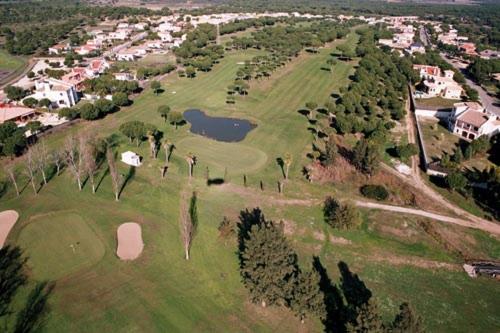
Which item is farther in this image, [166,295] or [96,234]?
[96,234]

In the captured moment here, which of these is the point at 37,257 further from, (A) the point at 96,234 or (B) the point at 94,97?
(B) the point at 94,97

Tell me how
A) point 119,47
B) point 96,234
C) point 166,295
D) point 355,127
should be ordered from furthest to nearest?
point 119,47 < point 355,127 < point 96,234 < point 166,295

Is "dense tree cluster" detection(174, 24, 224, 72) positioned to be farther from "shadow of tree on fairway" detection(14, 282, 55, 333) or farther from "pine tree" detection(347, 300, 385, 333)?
"pine tree" detection(347, 300, 385, 333)

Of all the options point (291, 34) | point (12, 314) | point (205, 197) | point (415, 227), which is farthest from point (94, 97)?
point (291, 34)

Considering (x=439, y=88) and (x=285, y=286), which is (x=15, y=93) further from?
(x=439, y=88)

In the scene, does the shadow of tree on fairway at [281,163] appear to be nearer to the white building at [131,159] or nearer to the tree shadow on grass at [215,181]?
the tree shadow on grass at [215,181]

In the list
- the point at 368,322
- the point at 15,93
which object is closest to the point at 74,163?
the point at 368,322
